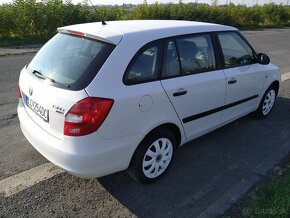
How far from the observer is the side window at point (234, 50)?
4172 mm

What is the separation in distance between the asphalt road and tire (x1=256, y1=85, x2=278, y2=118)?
30cm

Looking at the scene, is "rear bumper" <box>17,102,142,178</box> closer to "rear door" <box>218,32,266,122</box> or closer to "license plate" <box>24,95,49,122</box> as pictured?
"license plate" <box>24,95,49,122</box>

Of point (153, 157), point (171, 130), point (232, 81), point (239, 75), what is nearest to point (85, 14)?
point (239, 75)

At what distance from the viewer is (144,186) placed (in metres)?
3.43

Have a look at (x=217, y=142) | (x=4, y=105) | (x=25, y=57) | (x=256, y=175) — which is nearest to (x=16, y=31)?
(x=25, y=57)

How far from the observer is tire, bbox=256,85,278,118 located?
5.22m

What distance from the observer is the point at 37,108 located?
3.12 metres

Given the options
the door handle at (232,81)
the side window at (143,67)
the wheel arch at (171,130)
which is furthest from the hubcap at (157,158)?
the door handle at (232,81)

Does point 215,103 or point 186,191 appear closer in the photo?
point 186,191

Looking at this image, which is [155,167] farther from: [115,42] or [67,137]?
[115,42]

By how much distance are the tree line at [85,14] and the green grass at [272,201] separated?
1274 centimetres

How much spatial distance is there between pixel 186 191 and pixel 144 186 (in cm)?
45

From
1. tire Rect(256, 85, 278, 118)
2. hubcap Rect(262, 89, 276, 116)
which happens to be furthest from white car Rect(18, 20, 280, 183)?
hubcap Rect(262, 89, 276, 116)

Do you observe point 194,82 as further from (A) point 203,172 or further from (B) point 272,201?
(B) point 272,201
